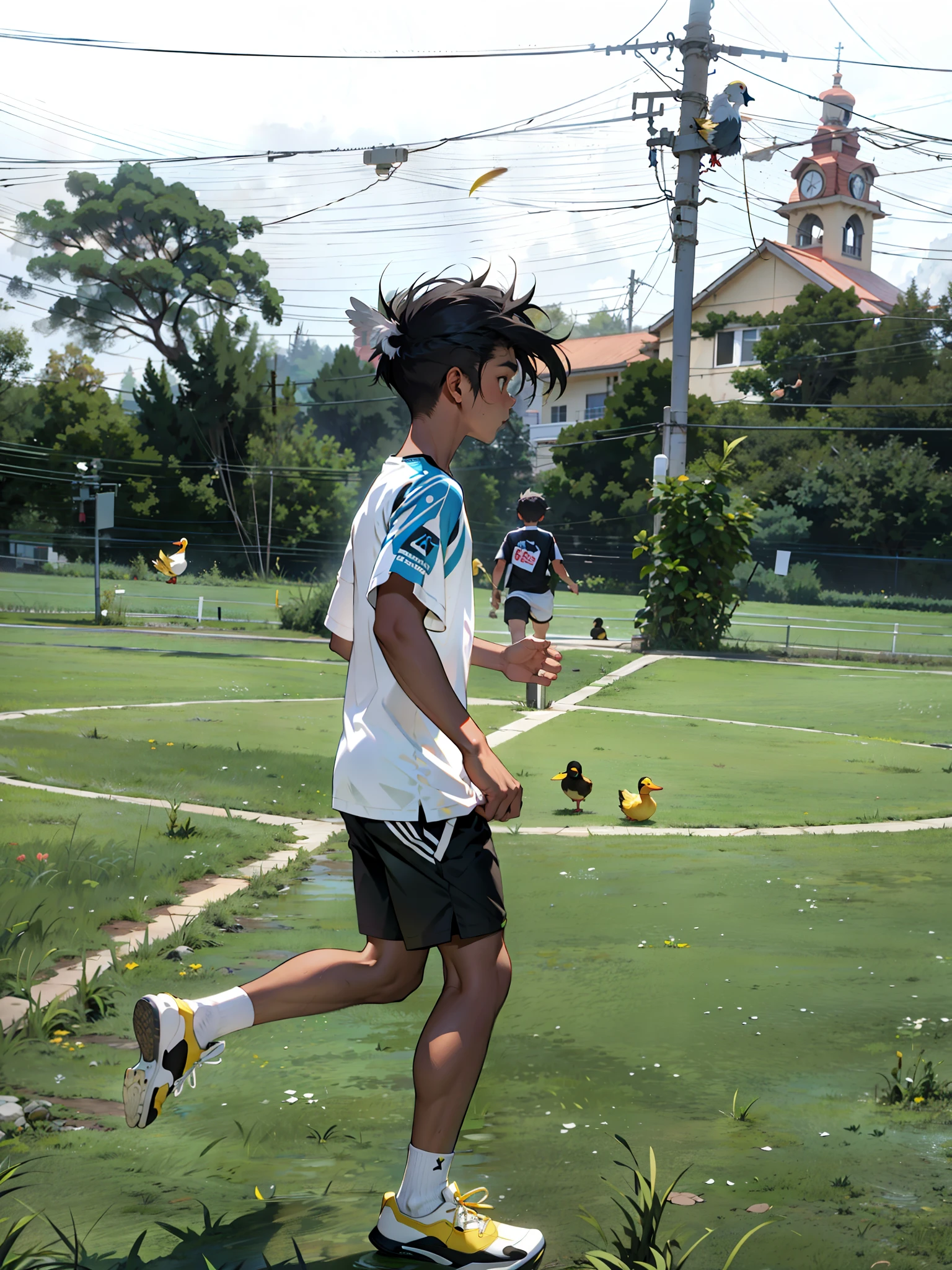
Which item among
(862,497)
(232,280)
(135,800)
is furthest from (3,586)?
(135,800)

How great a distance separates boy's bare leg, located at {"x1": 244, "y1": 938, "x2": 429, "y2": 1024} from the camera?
8.83 ft

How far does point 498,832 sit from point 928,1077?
412 cm

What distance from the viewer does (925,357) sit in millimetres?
40312

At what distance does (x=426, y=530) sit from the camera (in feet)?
8.29

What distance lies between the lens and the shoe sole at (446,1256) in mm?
2400

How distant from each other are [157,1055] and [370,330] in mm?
1646

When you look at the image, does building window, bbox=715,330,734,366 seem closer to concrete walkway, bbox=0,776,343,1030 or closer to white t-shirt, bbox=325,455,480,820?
concrete walkway, bbox=0,776,343,1030

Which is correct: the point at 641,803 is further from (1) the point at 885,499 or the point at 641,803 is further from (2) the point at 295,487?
(1) the point at 885,499

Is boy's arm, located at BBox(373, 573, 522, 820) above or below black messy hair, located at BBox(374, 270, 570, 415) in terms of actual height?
below

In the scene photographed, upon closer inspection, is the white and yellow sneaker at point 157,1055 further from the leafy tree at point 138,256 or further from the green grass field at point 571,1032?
the leafy tree at point 138,256

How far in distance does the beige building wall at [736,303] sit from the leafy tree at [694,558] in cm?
2413

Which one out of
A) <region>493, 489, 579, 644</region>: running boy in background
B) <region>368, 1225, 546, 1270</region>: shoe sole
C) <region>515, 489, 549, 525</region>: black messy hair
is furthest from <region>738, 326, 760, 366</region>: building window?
<region>368, 1225, 546, 1270</region>: shoe sole

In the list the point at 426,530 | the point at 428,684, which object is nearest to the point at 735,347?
the point at 426,530

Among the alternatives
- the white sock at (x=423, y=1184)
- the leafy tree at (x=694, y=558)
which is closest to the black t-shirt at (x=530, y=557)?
the white sock at (x=423, y=1184)
